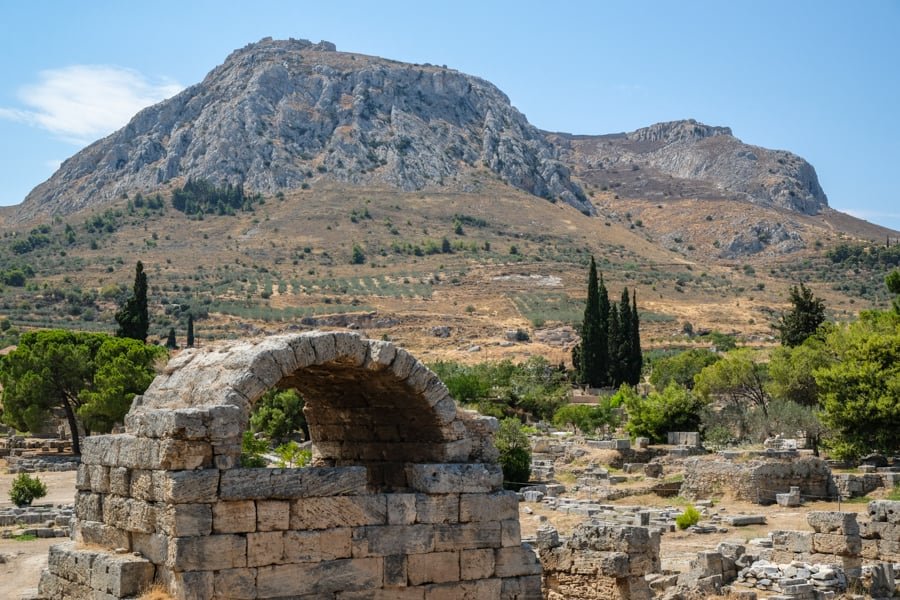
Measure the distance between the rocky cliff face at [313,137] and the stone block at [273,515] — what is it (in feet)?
429

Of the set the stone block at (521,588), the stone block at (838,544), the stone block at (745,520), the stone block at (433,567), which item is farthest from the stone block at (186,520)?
the stone block at (745,520)

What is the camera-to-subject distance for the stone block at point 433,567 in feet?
31.8

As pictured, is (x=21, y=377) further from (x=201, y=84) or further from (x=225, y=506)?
(x=201, y=84)

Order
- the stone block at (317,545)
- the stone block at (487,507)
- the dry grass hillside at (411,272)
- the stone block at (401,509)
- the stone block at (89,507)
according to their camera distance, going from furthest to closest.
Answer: the dry grass hillside at (411,272)
the stone block at (487,507)
the stone block at (89,507)
the stone block at (401,509)
the stone block at (317,545)

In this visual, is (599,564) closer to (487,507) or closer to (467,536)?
(487,507)

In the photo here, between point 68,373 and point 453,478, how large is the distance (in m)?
34.8

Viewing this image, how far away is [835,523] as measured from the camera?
51.8 ft

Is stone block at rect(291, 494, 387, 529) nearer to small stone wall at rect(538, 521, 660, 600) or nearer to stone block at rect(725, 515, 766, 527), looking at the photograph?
small stone wall at rect(538, 521, 660, 600)

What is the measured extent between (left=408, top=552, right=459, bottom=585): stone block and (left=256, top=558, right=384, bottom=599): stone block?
33 centimetres

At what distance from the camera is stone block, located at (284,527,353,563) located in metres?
9.07

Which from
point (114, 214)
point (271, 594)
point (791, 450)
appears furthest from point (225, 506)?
point (114, 214)

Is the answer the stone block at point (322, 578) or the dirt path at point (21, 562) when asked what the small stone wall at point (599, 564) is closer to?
the stone block at point (322, 578)

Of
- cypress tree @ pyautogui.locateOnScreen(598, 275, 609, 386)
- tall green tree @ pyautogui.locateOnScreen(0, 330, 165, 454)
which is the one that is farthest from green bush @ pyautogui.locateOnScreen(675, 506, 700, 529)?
cypress tree @ pyautogui.locateOnScreen(598, 275, 609, 386)

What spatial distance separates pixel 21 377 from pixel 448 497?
3552cm
